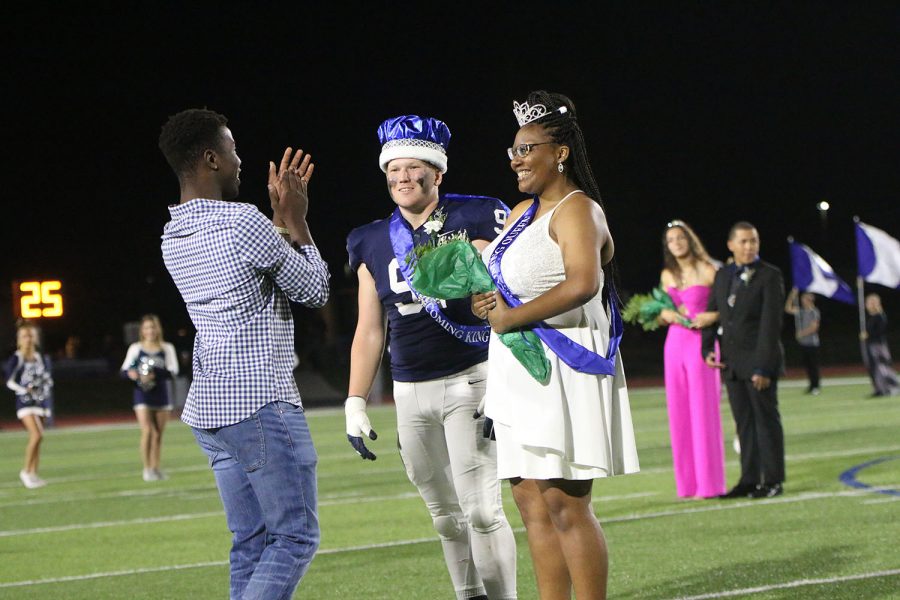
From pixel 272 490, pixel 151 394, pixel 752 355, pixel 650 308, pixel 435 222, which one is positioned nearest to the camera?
pixel 272 490

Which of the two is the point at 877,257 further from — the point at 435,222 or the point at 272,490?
the point at 272,490

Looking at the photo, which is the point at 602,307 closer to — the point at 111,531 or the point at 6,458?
the point at 111,531

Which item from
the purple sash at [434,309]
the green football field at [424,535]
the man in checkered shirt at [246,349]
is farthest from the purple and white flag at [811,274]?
the man in checkered shirt at [246,349]

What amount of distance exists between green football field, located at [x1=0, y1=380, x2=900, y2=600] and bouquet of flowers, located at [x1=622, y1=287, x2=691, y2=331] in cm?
147

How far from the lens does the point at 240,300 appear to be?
180 inches

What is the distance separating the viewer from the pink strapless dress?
414 inches

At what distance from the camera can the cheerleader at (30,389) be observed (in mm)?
15789

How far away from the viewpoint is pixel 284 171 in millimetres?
4863

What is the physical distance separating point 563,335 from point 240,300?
3.83 ft

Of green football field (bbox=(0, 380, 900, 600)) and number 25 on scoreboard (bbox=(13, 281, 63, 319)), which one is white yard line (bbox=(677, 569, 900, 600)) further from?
number 25 on scoreboard (bbox=(13, 281, 63, 319))

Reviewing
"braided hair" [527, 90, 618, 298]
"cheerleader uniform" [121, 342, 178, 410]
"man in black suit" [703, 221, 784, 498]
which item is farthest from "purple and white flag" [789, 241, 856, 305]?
"braided hair" [527, 90, 618, 298]

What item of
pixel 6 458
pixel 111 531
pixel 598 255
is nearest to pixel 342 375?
pixel 6 458

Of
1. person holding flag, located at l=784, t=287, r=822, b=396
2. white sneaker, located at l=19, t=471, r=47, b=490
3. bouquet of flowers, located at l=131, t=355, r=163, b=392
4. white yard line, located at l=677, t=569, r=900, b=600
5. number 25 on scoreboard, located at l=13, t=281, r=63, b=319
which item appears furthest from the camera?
person holding flag, located at l=784, t=287, r=822, b=396

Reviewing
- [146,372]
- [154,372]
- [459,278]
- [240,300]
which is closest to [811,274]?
[154,372]
